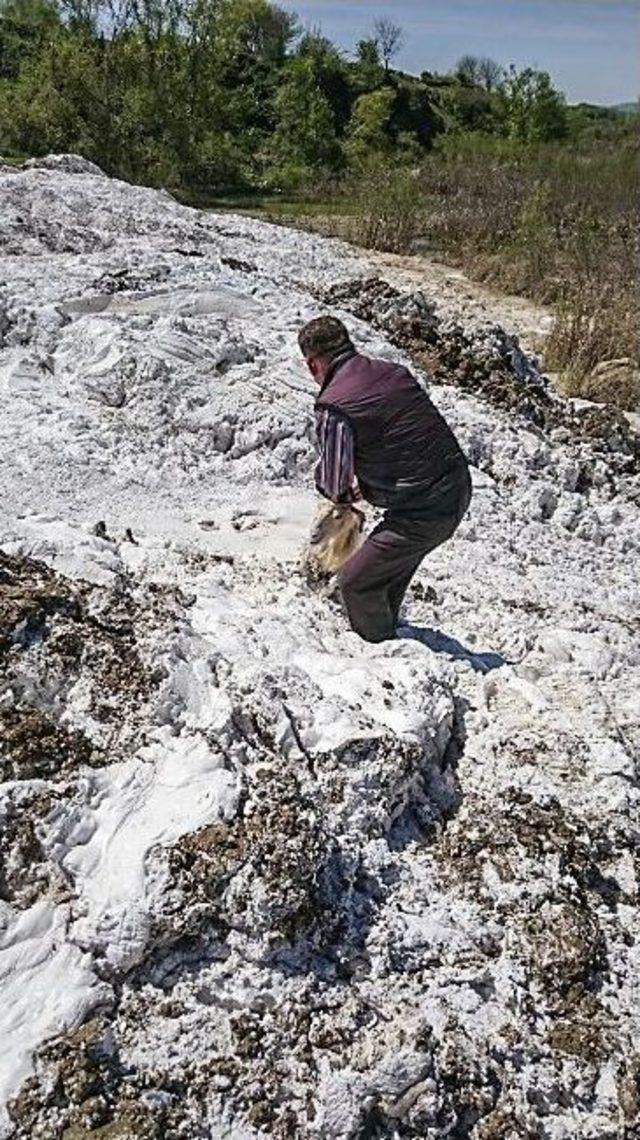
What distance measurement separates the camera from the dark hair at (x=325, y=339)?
320 centimetres

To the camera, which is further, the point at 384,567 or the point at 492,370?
the point at 492,370

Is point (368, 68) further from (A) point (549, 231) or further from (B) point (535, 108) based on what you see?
(A) point (549, 231)

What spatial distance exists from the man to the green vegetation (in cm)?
453

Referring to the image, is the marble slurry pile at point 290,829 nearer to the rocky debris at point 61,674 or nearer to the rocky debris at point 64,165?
the rocky debris at point 61,674

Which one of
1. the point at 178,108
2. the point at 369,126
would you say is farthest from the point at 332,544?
the point at 369,126

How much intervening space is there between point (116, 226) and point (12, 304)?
6.71 feet

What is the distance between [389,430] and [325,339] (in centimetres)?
34

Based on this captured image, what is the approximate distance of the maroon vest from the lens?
10.5 ft

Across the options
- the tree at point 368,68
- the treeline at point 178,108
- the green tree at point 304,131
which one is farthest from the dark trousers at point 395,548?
the tree at point 368,68

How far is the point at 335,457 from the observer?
321 cm

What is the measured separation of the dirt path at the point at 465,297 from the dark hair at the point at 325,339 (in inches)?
224

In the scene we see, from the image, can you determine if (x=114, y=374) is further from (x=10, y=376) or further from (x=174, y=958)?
(x=174, y=958)

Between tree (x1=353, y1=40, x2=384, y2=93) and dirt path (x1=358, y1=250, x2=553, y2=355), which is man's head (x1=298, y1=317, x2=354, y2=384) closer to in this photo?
dirt path (x1=358, y1=250, x2=553, y2=355)

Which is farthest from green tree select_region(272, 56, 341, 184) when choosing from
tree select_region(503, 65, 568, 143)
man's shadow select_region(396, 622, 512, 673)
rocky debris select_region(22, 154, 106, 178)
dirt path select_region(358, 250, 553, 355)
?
man's shadow select_region(396, 622, 512, 673)
